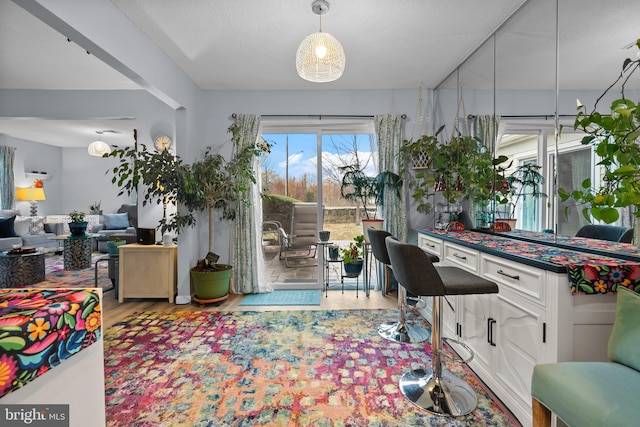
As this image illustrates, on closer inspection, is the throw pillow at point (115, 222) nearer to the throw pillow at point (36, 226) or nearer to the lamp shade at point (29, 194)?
the throw pillow at point (36, 226)

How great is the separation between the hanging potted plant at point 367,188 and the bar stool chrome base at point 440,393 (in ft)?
6.14

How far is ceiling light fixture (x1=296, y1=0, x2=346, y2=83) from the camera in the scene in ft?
6.86

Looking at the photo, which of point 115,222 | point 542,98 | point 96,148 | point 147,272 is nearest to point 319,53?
point 542,98

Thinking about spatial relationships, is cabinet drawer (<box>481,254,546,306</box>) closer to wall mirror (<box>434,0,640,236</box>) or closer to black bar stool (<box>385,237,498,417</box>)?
black bar stool (<box>385,237,498,417</box>)

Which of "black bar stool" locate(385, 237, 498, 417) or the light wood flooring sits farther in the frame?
the light wood flooring

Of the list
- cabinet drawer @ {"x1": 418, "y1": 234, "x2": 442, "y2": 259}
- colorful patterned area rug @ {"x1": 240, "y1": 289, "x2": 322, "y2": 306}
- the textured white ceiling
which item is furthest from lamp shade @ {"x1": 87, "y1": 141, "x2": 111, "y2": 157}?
cabinet drawer @ {"x1": 418, "y1": 234, "x2": 442, "y2": 259}

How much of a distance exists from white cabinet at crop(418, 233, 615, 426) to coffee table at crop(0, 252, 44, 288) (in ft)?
16.9

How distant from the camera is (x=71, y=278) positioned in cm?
447

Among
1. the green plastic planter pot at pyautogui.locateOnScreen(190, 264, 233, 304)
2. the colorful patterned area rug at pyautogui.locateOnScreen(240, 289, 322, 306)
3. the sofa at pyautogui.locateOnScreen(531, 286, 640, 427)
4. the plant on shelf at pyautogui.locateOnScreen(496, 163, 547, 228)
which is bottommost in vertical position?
the colorful patterned area rug at pyautogui.locateOnScreen(240, 289, 322, 306)

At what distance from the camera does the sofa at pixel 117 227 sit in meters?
6.32

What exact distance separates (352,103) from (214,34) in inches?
71.6

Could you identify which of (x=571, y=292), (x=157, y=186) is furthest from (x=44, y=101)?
(x=571, y=292)

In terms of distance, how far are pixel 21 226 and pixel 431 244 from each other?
7450mm

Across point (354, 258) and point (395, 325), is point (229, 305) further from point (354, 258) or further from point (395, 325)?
point (395, 325)
